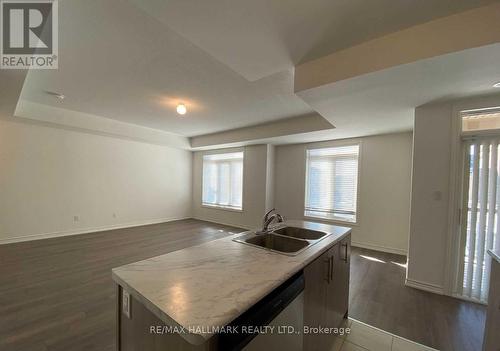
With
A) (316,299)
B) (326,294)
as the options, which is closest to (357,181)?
(326,294)

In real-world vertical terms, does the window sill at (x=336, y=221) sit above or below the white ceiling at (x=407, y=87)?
below

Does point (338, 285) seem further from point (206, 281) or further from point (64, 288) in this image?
point (64, 288)

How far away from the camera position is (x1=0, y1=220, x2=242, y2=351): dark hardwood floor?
1.75 metres

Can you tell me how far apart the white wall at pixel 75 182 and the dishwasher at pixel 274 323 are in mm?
5722

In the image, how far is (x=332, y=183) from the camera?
16.1 feet

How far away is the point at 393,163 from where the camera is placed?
409 cm

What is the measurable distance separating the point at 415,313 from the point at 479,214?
141 cm

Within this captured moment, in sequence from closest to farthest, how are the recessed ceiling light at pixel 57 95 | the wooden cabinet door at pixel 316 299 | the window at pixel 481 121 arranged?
the wooden cabinet door at pixel 316 299 → the window at pixel 481 121 → the recessed ceiling light at pixel 57 95

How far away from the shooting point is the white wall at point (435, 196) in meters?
2.49

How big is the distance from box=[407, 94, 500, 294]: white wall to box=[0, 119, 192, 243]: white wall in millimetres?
6327

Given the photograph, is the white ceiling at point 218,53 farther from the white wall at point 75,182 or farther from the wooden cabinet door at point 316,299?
the wooden cabinet door at point 316,299

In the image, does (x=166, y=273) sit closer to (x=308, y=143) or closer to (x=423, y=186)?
(x=423, y=186)

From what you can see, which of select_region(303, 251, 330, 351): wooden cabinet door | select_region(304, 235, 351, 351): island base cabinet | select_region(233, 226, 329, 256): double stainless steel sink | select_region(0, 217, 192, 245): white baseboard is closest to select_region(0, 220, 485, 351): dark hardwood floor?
select_region(0, 217, 192, 245): white baseboard
